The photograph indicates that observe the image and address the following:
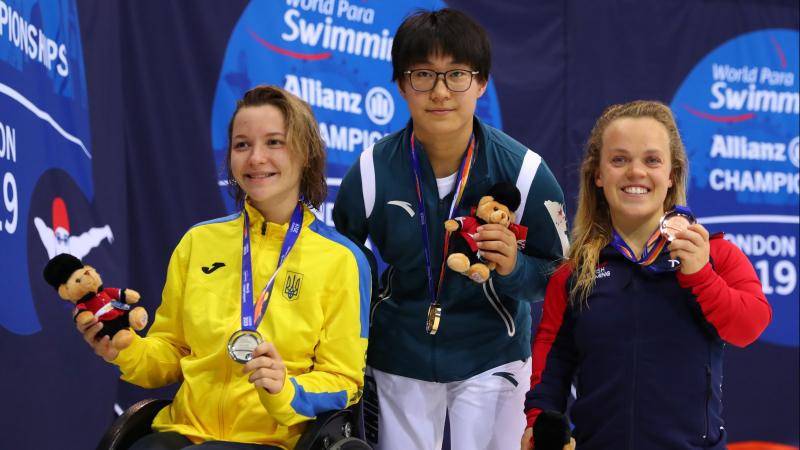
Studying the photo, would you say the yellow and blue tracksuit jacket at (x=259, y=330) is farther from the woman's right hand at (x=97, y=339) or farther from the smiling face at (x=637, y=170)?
the smiling face at (x=637, y=170)

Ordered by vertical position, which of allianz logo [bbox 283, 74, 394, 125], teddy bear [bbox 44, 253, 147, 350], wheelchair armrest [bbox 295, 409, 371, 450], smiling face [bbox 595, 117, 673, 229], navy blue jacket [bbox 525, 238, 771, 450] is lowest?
wheelchair armrest [bbox 295, 409, 371, 450]

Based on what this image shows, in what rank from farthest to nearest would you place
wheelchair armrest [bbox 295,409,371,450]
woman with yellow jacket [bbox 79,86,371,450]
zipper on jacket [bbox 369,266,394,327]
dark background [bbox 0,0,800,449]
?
1. dark background [bbox 0,0,800,449]
2. zipper on jacket [bbox 369,266,394,327]
3. woman with yellow jacket [bbox 79,86,371,450]
4. wheelchair armrest [bbox 295,409,371,450]

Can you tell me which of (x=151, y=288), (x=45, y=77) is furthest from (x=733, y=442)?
(x=45, y=77)

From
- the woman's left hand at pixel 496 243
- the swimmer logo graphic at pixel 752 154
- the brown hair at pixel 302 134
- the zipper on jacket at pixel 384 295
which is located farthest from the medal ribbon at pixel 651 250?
the swimmer logo graphic at pixel 752 154

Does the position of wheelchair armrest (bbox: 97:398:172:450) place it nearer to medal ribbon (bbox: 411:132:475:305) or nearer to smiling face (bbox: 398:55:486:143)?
medal ribbon (bbox: 411:132:475:305)

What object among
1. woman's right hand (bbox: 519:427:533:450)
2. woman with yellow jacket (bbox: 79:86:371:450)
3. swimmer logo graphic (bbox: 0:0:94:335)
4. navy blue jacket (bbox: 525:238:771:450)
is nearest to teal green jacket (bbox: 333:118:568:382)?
woman with yellow jacket (bbox: 79:86:371:450)

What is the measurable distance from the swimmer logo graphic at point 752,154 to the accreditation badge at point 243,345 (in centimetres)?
379

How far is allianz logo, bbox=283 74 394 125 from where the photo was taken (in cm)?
439

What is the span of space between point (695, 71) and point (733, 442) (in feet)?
7.11

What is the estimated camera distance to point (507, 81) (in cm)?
493

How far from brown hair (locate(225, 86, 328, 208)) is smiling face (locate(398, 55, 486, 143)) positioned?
297 millimetres

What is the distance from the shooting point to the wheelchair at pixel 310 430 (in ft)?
6.98

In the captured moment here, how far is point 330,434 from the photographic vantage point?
219cm

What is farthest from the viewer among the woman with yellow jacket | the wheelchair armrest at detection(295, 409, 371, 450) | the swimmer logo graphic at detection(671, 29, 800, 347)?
the swimmer logo graphic at detection(671, 29, 800, 347)
